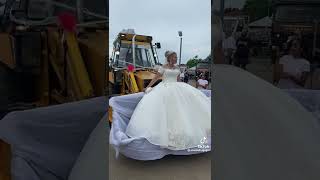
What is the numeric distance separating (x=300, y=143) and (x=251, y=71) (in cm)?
36

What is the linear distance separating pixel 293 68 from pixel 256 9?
0.28 metres

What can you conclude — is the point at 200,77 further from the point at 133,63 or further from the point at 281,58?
the point at 133,63

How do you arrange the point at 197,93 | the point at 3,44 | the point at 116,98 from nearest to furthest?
1. the point at 3,44
2. the point at 197,93
3. the point at 116,98

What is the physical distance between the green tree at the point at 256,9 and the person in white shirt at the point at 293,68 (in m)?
0.15

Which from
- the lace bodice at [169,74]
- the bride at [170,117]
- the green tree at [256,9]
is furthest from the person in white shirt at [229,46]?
the bride at [170,117]

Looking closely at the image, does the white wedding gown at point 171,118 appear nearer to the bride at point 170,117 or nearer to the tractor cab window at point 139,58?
the bride at point 170,117

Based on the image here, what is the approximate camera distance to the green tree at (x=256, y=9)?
136 cm

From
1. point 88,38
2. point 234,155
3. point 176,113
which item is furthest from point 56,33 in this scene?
point 176,113

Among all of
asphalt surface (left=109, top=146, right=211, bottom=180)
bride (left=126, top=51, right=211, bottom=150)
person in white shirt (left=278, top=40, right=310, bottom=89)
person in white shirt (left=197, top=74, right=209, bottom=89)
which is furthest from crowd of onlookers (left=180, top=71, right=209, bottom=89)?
asphalt surface (left=109, top=146, right=211, bottom=180)

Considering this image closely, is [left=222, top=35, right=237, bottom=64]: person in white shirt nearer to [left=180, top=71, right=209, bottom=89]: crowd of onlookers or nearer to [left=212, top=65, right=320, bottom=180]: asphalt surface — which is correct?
[left=212, top=65, right=320, bottom=180]: asphalt surface

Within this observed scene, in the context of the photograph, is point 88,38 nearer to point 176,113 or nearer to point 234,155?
point 234,155

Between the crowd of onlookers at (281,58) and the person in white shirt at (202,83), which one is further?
the person in white shirt at (202,83)

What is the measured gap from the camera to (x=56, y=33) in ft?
4.24

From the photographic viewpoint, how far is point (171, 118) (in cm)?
274
